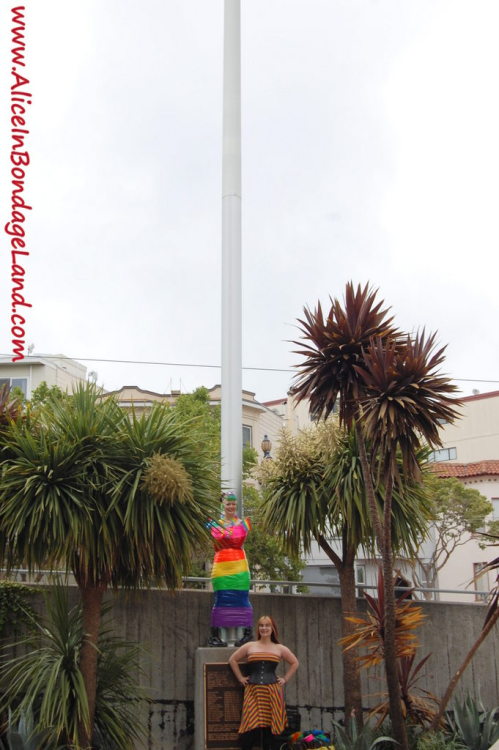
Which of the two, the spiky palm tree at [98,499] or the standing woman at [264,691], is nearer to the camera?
the spiky palm tree at [98,499]

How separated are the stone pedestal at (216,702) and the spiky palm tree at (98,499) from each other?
120cm

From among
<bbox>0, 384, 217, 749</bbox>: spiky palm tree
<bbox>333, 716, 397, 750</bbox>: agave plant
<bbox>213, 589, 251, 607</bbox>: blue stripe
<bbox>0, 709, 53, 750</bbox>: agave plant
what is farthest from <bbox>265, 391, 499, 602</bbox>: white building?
<bbox>0, 709, 53, 750</bbox>: agave plant

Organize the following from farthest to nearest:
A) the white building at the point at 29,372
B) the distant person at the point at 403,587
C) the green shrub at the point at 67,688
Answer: the white building at the point at 29,372 → the distant person at the point at 403,587 → the green shrub at the point at 67,688

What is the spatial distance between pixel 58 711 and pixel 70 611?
2005mm

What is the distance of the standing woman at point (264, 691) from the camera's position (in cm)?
924

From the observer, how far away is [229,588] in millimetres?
10227

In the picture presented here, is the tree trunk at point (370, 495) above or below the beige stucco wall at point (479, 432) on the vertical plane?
below

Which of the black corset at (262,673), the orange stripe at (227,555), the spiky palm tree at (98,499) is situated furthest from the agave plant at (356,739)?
the spiky palm tree at (98,499)

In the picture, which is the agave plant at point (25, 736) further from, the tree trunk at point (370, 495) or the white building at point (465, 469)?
the white building at point (465, 469)

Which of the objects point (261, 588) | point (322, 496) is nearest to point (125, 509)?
point (322, 496)

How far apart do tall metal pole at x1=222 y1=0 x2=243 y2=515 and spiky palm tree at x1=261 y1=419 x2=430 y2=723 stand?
2.37 ft

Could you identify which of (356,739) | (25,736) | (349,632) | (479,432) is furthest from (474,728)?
(479,432)

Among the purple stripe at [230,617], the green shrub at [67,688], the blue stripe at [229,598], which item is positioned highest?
the blue stripe at [229,598]

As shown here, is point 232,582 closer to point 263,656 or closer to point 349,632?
point 263,656
